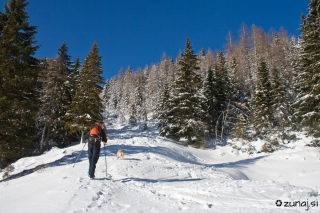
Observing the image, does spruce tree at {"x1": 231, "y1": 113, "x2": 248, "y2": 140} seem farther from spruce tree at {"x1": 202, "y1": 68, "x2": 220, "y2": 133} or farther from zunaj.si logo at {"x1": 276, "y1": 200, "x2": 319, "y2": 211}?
zunaj.si logo at {"x1": 276, "y1": 200, "x2": 319, "y2": 211}

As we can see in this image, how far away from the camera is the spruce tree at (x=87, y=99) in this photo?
20.7m

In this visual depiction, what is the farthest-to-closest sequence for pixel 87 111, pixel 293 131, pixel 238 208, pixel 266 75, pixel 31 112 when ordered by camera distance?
pixel 266 75 < pixel 293 131 < pixel 87 111 < pixel 31 112 < pixel 238 208

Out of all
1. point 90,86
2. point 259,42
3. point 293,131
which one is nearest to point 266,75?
point 293,131

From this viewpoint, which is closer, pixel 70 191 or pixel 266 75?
pixel 70 191

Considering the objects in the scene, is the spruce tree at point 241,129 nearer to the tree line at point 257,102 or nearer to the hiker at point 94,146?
the tree line at point 257,102

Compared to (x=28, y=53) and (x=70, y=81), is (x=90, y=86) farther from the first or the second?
(x=28, y=53)

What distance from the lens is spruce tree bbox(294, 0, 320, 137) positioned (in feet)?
55.4

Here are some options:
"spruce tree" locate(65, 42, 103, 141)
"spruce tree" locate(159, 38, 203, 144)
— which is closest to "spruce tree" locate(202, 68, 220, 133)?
"spruce tree" locate(159, 38, 203, 144)

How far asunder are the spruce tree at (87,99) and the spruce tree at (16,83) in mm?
8751

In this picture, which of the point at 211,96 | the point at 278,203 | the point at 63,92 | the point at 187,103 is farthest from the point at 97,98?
the point at 278,203

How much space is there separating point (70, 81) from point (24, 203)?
2325 cm

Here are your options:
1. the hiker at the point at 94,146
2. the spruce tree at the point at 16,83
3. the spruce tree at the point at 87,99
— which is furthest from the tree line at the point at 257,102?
the hiker at the point at 94,146

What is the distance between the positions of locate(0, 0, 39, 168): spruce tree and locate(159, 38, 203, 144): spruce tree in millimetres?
14943

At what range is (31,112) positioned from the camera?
11422 millimetres
